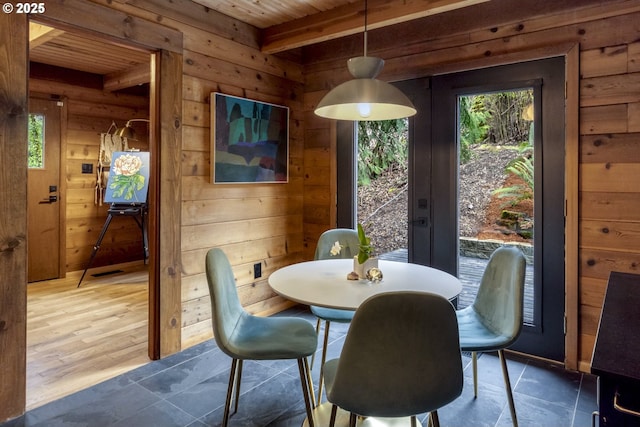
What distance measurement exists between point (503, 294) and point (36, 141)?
4.98 metres

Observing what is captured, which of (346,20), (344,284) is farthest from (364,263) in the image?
(346,20)

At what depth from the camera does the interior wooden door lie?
4539 millimetres

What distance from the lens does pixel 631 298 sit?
4.65 feet

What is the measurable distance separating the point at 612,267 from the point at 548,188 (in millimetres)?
589

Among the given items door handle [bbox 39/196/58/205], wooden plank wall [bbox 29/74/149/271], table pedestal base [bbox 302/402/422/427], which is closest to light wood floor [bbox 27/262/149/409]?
wooden plank wall [bbox 29/74/149/271]

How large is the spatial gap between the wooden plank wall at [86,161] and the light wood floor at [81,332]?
0.43 meters

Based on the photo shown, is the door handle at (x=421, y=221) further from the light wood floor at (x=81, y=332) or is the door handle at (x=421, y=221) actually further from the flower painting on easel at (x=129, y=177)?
the flower painting on easel at (x=129, y=177)

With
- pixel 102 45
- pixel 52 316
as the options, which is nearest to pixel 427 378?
pixel 52 316

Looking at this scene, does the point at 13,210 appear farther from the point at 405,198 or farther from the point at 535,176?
the point at 535,176

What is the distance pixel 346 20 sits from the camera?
2.92 metres

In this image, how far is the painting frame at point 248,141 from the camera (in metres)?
3.03

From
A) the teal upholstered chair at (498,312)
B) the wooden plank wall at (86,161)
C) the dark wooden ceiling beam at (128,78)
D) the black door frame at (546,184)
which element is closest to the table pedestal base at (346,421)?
the teal upholstered chair at (498,312)

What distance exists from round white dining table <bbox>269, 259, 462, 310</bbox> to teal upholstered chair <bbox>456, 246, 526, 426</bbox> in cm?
25

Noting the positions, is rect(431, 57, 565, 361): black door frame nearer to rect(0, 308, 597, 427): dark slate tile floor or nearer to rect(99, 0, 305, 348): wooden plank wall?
rect(0, 308, 597, 427): dark slate tile floor
